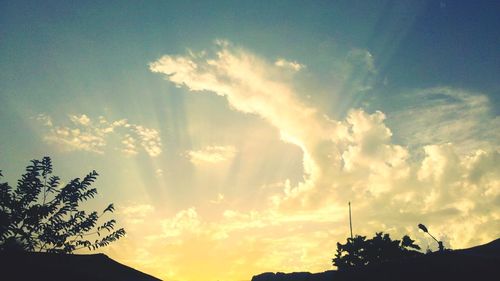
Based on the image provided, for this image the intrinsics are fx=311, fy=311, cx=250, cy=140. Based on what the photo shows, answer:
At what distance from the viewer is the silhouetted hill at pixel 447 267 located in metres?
9.53

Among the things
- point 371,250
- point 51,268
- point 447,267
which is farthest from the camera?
point 371,250

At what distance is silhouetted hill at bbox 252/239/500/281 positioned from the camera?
9.53m

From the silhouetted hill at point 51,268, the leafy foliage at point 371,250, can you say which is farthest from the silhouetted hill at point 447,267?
the leafy foliage at point 371,250

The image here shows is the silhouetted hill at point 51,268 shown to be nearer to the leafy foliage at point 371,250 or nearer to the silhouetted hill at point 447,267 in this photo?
the silhouetted hill at point 447,267

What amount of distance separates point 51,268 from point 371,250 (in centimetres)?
3801

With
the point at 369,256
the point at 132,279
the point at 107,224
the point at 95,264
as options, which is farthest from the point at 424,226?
the point at 369,256

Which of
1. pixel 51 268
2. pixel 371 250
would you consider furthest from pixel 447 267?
pixel 371 250

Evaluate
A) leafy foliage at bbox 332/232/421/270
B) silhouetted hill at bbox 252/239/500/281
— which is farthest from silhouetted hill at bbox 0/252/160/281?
leafy foliage at bbox 332/232/421/270

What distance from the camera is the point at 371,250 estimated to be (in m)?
39.3

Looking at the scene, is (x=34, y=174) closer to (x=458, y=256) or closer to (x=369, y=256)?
(x=458, y=256)

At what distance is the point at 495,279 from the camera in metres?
9.52

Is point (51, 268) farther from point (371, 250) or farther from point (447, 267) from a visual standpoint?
point (371, 250)

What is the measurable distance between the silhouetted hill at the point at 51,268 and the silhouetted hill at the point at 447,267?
388 inches

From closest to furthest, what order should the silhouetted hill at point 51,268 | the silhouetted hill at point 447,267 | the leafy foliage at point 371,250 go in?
the silhouetted hill at point 51,268
the silhouetted hill at point 447,267
the leafy foliage at point 371,250
